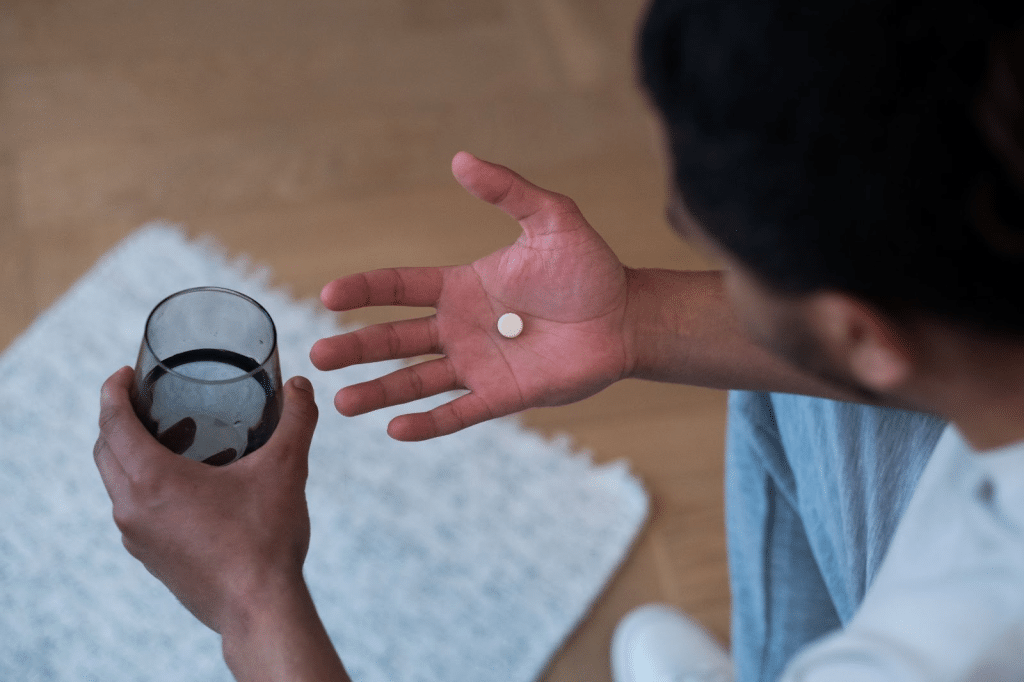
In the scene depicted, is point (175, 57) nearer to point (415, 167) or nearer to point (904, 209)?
point (415, 167)

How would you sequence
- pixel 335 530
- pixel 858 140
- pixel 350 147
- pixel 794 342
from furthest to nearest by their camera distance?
pixel 350 147 < pixel 335 530 < pixel 794 342 < pixel 858 140

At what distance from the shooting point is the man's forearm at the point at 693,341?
3.10 feet

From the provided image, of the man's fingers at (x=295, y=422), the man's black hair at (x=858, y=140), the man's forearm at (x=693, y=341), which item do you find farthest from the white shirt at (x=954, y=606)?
the man's fingers at (x=295, y=422)

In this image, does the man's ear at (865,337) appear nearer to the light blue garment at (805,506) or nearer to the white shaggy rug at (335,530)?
the light blue garment at (805,506)

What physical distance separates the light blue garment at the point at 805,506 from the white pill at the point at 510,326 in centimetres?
25

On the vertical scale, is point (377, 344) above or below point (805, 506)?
above

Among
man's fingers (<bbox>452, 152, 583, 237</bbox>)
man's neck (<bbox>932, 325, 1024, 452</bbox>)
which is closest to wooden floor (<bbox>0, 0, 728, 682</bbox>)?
man's fingers (<bbox>452, 152, 583, 237</bbox>)

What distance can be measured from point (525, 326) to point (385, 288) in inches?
5.8

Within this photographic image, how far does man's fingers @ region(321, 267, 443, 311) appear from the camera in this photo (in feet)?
2.98

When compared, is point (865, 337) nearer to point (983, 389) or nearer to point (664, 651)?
point (983, 389)

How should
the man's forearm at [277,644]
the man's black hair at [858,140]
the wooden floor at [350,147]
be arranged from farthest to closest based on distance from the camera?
the wooden floor at [350,147] < the man's forearm at [277,644] < the man's black hair at [858,140]

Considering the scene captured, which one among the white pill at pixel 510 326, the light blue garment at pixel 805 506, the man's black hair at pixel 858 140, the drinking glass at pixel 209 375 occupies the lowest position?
the light blue garment at pixel 805 506

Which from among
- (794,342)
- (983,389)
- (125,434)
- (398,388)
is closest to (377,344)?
(398,388)

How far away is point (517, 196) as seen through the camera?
3.06ft
